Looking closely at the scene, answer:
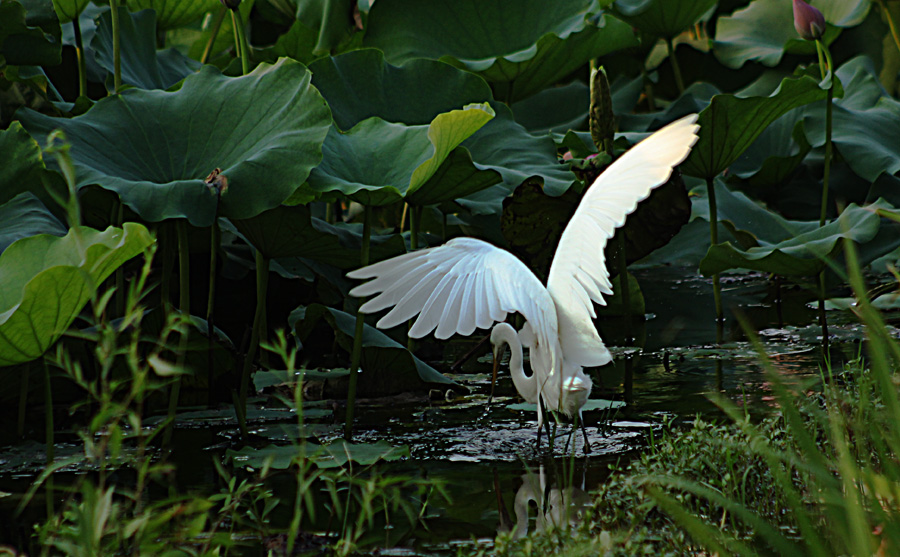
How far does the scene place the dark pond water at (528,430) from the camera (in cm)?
173

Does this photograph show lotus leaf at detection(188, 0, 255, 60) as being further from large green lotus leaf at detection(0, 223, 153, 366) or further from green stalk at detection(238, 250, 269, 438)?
large green lotus leaf at detection(0, 223, 153, 366)

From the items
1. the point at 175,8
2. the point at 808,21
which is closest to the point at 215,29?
the point at 175,8

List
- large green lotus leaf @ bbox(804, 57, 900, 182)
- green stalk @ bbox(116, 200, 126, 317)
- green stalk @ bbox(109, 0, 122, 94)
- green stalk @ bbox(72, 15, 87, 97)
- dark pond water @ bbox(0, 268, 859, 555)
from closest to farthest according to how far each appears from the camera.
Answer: dark pond water @ bbox(0, 268, 859, 555) → green stalk @ bbox(116, 200, 126, 317) → green stalk @ bbox(109, 0, 122, 94) → green stalk @ bbox(72, 15, 87, 97) → large green lotus leaf @ bbox(804, 57, 900, 182)

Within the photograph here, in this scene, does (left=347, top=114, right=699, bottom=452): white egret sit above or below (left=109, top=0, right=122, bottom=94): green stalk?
below

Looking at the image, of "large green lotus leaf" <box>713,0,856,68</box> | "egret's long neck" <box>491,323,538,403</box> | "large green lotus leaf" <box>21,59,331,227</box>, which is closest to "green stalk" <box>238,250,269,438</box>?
"large green lotus leaf" <box>21,59,331,227</box>

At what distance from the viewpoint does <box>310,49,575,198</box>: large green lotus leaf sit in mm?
3086

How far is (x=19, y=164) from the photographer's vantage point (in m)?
2.32

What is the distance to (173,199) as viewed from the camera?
6.83 feet

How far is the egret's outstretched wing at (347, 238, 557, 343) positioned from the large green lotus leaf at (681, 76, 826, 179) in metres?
1.20

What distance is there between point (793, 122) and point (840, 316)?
156 cm

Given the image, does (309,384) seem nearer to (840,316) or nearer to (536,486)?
(536,486)

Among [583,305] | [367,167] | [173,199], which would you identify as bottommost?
[583,305]

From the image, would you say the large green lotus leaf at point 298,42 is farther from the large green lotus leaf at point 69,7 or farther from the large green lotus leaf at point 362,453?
the large green lotus leaf at point 362,453

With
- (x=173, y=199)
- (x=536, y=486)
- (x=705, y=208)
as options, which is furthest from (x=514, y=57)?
(x=536, y=486)
